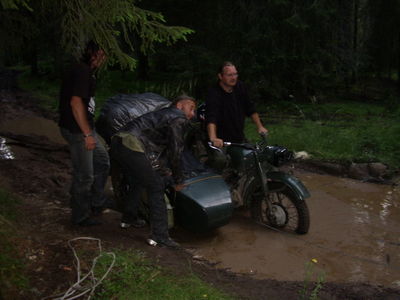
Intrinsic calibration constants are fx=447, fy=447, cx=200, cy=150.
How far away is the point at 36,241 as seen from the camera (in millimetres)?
4262

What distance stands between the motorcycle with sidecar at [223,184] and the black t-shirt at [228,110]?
9.9 inches

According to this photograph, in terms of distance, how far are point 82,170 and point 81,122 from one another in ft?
1.86

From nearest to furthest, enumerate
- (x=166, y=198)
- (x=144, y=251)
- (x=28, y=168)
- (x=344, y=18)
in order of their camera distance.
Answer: (x=144, y=251) → (x=166, y=198) → (x=28, y=168) → (x=344, y=18)

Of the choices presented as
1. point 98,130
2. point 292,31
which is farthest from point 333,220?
point 292,31

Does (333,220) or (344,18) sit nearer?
(333,220)

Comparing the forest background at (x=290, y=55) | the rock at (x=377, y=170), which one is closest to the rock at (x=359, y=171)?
the rock at (x=377, y=170)

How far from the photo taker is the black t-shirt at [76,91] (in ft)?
14.9

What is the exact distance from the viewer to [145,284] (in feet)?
12.1

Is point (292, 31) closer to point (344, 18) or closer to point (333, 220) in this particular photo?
point (344, 18)

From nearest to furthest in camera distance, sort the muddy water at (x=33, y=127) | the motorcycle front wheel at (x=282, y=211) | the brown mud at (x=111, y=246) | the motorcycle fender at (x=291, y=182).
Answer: the brown mud at (x=111, y=246), the motorcycle fender at (x=291, y=182), the motorcycle front wheel at (x=282, y=211), the muddy water at (x=33, y=127)

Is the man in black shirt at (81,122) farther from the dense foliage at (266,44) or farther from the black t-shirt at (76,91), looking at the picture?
the dense foliage at (266,44)

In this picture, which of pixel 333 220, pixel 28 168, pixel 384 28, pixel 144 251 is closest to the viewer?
pixel 144 251

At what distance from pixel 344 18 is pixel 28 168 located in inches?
478

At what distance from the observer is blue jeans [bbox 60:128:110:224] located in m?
4.79
